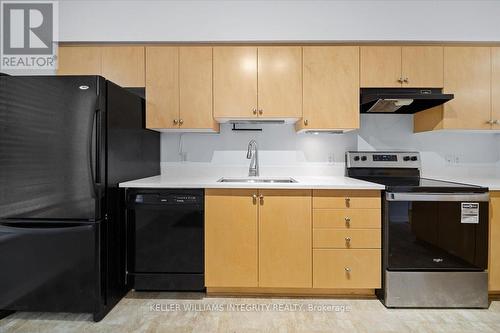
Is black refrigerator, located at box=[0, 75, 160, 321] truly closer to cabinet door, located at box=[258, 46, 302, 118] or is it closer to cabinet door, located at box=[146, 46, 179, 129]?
cabinet door, located at box=[146, 46, 179, 129]

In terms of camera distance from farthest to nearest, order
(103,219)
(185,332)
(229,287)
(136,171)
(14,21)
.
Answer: (14,21) → (136,171) → (229,287) → (103,219) → (185,332)

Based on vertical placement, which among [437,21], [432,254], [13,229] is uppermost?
[437,21]

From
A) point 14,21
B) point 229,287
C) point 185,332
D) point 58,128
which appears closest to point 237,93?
point 58,128

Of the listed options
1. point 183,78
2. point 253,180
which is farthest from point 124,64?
point 253,180

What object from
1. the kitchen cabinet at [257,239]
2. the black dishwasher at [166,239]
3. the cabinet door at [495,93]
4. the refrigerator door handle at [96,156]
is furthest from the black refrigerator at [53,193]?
the cabinet door at [495,93]

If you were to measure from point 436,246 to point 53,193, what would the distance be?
8.60 ft

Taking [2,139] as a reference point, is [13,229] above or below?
below

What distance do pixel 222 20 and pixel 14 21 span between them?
1.84 m

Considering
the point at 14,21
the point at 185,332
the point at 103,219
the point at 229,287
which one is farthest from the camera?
the point at 14,21

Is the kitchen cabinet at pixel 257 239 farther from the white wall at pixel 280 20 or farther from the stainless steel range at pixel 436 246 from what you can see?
the white wall at pixel 280 20

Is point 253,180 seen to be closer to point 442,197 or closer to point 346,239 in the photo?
point 346,239

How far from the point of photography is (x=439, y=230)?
195 centimetres

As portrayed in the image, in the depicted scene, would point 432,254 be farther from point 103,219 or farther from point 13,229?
point 13,229

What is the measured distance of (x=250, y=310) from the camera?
6.45ft
